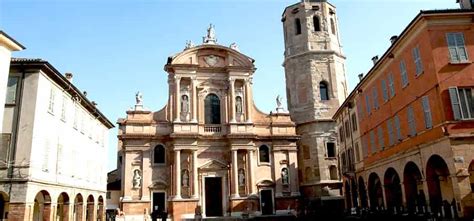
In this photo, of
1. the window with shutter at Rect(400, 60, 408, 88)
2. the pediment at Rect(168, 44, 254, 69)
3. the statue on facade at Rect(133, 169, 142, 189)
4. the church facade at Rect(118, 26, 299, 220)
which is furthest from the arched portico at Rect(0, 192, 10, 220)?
the pediment at Rect(168, 44, 254, 69)

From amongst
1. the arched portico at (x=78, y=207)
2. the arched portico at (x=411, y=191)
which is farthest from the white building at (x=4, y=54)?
the arched portico at (x=411, y=191)

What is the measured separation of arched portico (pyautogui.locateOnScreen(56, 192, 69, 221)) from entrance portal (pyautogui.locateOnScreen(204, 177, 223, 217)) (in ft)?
44.9

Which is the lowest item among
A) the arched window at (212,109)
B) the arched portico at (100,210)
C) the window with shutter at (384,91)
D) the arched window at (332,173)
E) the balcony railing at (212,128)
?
the arched portico at (100,210)

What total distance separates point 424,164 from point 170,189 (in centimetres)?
2068

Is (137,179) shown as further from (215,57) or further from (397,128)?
(397,128)

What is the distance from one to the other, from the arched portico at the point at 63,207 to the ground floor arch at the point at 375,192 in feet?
63.5

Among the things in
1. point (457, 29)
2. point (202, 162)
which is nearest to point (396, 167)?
point (457, 29)

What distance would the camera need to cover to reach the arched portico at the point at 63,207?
2123 cm

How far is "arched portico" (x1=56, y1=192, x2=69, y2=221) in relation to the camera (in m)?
21.2

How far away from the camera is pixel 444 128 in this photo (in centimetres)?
1656

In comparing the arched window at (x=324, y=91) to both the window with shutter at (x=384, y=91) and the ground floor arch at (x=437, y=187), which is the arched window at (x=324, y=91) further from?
the ground floor arch at (x=437, y=187)

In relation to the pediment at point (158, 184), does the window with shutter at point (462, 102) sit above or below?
above

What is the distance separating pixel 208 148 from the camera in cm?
3406

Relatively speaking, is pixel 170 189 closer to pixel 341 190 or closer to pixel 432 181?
pixel 341 190
